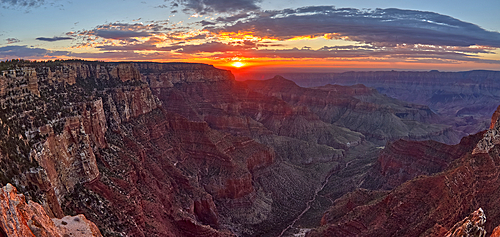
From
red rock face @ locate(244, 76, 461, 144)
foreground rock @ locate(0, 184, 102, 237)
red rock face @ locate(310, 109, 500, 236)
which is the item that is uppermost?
foreground rock @ locate(0, 184, 102, 237)

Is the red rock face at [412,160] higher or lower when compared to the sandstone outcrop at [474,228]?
lower

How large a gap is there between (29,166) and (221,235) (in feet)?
96.9

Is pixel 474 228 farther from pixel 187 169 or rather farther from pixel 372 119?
pixel 372 119

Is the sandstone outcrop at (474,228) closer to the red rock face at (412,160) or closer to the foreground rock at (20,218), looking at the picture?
the foreground rock at (20,218)

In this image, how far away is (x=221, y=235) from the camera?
48125 mm

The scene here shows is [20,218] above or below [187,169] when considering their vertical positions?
above

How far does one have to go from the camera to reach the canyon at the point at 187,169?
3247 centimetres

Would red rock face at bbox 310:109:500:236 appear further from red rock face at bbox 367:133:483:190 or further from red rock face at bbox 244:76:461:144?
red rock face at bbox 244:76:461:144

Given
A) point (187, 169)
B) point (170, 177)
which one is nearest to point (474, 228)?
point (170, 177)

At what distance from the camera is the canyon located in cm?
3247

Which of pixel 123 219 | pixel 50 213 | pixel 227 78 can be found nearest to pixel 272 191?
pixel 123 219

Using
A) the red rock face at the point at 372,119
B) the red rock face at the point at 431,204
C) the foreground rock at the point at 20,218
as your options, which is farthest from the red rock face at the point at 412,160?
the red rock face at the point at 372,119

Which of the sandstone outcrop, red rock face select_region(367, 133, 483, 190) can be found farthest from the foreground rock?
red rock face select_region(367, 133, 483, 190)

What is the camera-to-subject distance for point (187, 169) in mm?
69188
